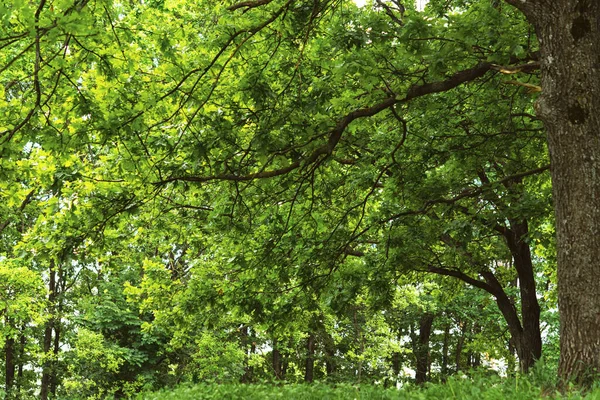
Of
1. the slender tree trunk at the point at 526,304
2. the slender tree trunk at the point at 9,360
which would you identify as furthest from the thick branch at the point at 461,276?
the slender tree trunk at the point at 9,360

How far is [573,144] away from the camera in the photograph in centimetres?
620

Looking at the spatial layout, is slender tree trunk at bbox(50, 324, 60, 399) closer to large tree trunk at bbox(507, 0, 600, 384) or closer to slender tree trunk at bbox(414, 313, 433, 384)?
slender tree trunk at bbox(414, 313, 433, 384)

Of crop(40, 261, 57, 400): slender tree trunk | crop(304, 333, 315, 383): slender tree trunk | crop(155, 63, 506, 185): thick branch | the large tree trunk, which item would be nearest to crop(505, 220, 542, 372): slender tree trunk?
crop(155, 63, 506, 185): thick branch

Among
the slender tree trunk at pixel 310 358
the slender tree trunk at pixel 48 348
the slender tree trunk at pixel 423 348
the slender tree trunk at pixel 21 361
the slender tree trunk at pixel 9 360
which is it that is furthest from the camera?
the slender tree trunk at pixel 423 348

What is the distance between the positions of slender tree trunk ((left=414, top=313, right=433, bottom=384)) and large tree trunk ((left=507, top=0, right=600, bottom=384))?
29.3 metres

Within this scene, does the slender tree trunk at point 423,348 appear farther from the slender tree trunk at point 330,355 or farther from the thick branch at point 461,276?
the thick branch at point 461,276

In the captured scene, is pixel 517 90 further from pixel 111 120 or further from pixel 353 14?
pixel 111 120

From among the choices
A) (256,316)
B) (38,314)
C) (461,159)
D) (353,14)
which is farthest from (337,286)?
(38,314)

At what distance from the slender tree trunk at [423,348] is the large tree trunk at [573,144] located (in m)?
29.3

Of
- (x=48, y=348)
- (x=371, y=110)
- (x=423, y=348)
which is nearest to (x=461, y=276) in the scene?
(x=371, y=110)

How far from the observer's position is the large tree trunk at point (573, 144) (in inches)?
233

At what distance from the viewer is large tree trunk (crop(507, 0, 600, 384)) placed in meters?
5.93

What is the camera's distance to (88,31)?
18.7ft

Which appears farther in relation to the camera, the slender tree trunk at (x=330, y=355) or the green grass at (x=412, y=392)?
the slender tree trunk at (x=330, y=355)
